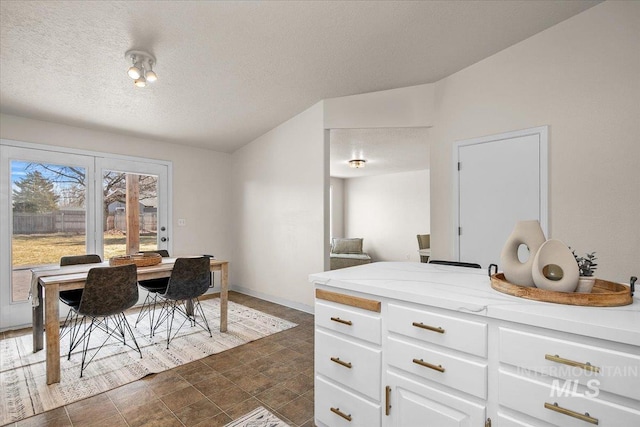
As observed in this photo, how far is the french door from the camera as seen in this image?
3.51 m

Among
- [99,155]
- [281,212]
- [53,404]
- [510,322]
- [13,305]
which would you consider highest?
[99,155]

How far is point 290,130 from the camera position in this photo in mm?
4418

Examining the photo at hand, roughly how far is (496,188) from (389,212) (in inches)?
186

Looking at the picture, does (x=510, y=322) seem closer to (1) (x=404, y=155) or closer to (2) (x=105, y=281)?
(2) (x=105, y=281)

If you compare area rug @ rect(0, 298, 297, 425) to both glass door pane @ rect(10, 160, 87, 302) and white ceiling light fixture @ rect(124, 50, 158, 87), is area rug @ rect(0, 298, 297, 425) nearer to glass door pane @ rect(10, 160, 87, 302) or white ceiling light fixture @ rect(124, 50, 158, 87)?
glass door pane @ rect(10, 160, 87, 302)

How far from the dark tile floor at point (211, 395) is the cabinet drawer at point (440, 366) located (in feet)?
3.06

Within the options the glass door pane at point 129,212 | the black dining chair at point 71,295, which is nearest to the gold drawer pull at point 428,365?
the black dining chair at point 71,295

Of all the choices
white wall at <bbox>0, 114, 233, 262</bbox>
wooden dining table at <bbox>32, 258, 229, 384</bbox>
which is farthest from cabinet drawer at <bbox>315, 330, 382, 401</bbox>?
white wall at <bbox>0, 114, 233, 262</bbox>

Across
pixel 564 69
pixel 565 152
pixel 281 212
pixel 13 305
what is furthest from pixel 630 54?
pixel 13 305

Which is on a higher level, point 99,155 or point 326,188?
point 99,155

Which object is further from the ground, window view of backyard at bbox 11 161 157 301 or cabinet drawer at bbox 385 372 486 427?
window view of backyard at bbox 11 161 157 301

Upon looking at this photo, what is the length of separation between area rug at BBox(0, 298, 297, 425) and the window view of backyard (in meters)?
0.96

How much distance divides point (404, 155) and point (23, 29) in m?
5.06

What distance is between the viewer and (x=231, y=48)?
275 cm
